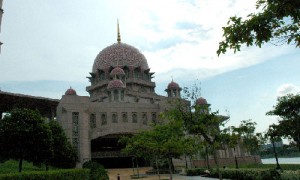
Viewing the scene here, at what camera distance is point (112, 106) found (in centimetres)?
4288

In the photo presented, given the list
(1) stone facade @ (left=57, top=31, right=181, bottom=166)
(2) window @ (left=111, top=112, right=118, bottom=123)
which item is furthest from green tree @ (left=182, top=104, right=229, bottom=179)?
(2) window @ (left=111, top=112, right=118, bottom=123)

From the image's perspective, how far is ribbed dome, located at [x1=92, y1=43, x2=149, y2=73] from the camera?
190 feet

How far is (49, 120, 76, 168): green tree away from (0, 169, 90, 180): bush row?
19.2ft

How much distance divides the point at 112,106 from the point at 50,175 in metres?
24.2

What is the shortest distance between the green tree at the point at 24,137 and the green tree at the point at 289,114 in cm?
2220

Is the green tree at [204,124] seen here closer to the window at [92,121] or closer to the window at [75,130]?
the window at [75,130]

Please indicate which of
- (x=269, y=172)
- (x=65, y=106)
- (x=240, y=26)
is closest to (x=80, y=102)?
(x=65, y=106)

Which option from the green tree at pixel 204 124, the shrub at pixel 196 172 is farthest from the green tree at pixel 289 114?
the green tree at pixel 204 124

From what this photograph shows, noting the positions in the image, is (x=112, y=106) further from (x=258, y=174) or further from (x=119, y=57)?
(x=258, y=174)

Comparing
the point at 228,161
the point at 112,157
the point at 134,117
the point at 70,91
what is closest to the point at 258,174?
the point at 134,117

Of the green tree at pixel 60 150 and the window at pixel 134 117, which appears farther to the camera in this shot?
the window at pixel 134 117

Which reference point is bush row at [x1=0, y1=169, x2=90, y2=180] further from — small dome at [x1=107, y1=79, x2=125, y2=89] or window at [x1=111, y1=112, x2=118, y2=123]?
small dome at [x1=107, y1=79, x2=125, y2=89]

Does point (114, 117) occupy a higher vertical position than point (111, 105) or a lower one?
lower

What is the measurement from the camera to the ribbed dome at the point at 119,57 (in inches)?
2286
